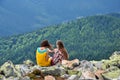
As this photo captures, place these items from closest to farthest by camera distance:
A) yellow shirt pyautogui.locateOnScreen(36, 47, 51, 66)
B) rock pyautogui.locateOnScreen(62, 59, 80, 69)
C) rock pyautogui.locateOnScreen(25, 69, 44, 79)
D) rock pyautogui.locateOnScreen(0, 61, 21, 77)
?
rock pyautogui.locateOnScreen(25, 69, 44, 79)
rock pyautogui.locateOnScreen(0, 61, 21, 77)
rock pyautogui.locateOnScreen(62, 59, 80, 69)
yellow shirt pyautogui.locateOnScreen(36, 47, 51, 66)

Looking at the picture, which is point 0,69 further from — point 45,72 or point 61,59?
point 61,59

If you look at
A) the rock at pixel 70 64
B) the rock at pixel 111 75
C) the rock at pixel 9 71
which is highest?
the rock at pixel 9 71

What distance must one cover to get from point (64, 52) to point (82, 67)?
311cm

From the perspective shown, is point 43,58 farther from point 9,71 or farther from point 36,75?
point 36,75

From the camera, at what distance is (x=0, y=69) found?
71.2ft

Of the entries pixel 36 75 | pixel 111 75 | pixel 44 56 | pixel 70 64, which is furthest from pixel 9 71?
pixel 44 56

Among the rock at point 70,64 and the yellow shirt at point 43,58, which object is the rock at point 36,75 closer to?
the rock at point 70,64

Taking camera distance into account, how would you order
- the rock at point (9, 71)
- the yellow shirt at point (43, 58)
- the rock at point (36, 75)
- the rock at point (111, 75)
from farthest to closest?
the yellow shirt at point (43, 58) < the rock at point (9, 71) < the rock at point (36, 75) < the rock at point (111, 75)

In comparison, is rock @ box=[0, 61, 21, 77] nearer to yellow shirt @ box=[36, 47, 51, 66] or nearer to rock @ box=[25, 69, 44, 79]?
rock @ box=[25, 69, 44, 79]

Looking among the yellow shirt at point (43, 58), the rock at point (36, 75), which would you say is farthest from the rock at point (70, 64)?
the rock at point (36, 75)

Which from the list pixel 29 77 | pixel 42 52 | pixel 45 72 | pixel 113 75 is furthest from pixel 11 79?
pixel 42 52

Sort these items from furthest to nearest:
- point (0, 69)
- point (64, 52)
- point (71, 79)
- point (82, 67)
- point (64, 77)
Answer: point (64, 52) → point (82, 67) → point (0, 69) → point (64, 77) → point (71, 79)

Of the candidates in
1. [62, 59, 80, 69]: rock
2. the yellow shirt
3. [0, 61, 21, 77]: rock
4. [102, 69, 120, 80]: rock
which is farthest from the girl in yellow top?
[102, 69, 120, 80]: rock

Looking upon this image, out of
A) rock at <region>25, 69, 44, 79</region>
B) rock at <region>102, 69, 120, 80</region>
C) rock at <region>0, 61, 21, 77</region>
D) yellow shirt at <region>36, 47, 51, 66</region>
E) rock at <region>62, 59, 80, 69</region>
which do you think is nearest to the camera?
rock at <region>102, 69, 120, 80</region>
